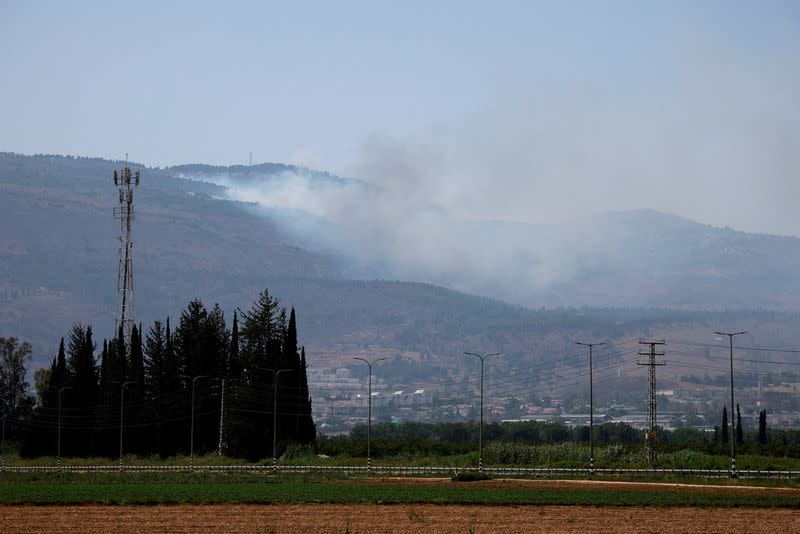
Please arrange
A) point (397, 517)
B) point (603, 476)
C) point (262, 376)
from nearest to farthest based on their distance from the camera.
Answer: point (397, 517), point (603, 476), point (262, 376)

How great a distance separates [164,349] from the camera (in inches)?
5689

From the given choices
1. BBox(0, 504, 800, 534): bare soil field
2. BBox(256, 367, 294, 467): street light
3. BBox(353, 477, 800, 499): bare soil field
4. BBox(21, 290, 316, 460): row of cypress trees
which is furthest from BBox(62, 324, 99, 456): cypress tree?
BBox(0, 504, 800, 534): bare soil field

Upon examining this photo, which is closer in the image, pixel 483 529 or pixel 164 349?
pixel 483 529

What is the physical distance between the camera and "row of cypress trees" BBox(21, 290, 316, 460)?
126500 millimetres

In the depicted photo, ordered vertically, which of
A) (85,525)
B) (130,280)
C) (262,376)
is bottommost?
(85,525)

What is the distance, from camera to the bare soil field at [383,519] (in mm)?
54469

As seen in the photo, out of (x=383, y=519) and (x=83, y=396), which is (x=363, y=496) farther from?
(x=83, y=396)

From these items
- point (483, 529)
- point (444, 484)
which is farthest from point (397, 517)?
point (444, 484)

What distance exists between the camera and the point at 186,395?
137250mm

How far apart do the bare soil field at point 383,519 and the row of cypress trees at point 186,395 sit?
57885mm

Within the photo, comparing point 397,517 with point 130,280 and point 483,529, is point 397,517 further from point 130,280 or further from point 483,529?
point 130,280

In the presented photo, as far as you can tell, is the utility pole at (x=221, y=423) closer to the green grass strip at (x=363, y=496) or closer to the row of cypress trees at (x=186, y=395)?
the row of cypress trees at (x=186, y=395)

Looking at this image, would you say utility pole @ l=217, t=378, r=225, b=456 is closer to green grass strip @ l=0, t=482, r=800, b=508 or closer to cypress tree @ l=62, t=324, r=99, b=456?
cypress tree @ l=62, t=324, r=99, b=456

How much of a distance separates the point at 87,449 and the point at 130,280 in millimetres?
16359
